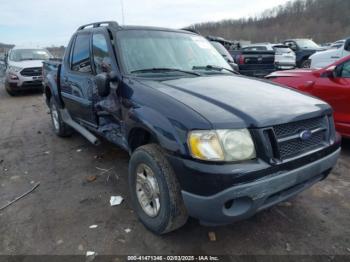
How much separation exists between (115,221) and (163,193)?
35.6 inches

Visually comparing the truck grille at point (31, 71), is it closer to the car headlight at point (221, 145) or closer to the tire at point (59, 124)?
the tire at point (59, 124)

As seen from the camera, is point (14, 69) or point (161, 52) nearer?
point (161, 52)

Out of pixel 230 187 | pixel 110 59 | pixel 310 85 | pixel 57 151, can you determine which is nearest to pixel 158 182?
pixel 230 187

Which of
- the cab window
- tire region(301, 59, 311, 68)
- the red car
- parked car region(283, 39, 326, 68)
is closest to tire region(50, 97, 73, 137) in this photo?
the red car

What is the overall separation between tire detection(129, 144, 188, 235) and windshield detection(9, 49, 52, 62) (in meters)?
11.4

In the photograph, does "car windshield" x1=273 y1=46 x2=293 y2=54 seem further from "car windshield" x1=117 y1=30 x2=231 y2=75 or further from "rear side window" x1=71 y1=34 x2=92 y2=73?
"rear side window" x1=71 y1=34 x2=92 y2=73

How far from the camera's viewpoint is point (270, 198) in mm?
2215

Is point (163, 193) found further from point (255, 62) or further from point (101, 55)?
point (255, 62)

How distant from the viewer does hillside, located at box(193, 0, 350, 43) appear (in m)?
56.5

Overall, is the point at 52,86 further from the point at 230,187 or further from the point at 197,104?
the point at 230,187

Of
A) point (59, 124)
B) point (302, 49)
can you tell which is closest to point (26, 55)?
point (59, 124)

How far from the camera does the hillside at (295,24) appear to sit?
56.5 metres

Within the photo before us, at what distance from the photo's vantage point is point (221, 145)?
2033 mm

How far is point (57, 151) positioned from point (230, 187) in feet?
12.7
